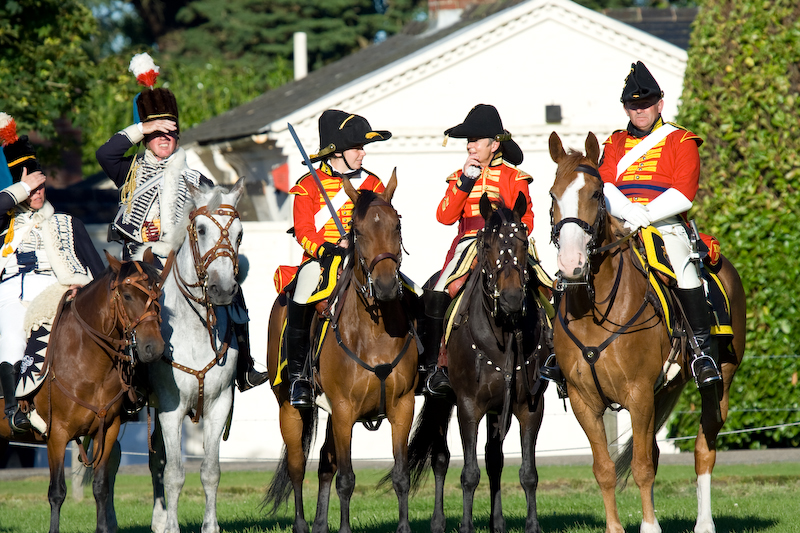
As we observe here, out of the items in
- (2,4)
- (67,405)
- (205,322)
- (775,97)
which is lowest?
(67,405)

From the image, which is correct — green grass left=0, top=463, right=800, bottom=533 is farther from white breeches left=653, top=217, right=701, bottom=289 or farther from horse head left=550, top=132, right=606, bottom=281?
horse head left=550, top=132, right=606, bottom=281

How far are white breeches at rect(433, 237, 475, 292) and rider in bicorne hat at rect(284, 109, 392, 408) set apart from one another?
2.67 feet

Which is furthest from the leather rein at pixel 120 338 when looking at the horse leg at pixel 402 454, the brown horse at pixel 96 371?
the horse leg at pixel 402 454

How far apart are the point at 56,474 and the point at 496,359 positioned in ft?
11.2

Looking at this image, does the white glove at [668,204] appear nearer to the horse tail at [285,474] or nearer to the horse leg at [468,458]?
the horse leg at [468,458]

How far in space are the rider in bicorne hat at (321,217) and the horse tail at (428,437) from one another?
125cm

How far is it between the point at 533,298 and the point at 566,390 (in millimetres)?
866

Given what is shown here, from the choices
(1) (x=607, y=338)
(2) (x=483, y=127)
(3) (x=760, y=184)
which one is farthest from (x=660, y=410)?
(3) (x=760, y=184)

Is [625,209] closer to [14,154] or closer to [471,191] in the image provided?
[471,191]

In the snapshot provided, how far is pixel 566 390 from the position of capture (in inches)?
320

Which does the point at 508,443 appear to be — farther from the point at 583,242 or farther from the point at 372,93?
the point at 583,242

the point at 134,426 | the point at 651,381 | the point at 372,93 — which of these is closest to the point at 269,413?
the point at 134,426

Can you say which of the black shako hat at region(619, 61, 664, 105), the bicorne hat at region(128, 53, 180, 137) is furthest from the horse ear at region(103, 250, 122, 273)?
the black shako hat at region(619, 61, 664, 105)

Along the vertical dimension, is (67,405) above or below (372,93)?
below
